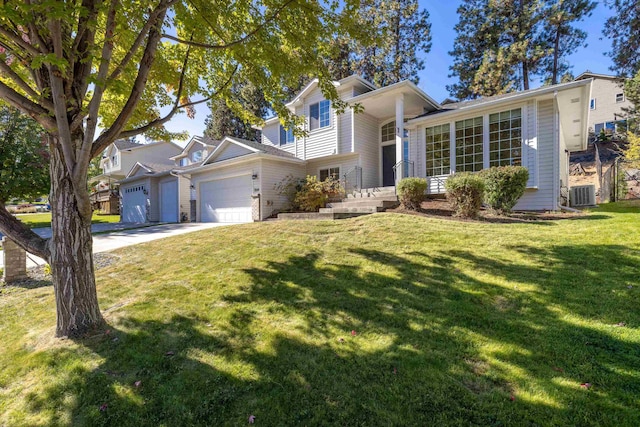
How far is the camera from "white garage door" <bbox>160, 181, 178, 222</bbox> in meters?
18.4

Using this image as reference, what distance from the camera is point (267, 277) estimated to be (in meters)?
5.08

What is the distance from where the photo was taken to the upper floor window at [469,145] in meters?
10.5

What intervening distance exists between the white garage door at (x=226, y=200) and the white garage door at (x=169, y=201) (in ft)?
9.63

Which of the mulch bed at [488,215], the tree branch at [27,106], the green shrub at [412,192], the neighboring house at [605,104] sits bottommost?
the mulch bed at [488,215]

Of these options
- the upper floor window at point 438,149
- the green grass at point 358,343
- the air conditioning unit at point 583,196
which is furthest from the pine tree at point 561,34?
the green grass at point 358,343

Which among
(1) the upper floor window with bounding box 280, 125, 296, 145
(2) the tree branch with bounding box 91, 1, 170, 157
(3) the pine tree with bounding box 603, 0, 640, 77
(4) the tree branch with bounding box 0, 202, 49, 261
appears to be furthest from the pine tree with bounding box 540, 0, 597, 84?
(4) the tree branch with bounding box 0, 202, 49, 261

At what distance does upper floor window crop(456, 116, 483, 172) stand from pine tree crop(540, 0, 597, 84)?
663 inches

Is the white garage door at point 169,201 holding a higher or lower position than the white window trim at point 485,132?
lower

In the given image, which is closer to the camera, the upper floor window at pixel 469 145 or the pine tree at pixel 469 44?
the upper floor window at pixel 469 145

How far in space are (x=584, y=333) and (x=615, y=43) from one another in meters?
29.9

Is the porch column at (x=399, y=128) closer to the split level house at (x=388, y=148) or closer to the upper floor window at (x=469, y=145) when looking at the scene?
the split level house at (x=388, y=148)

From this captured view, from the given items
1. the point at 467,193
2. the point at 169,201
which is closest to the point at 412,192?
the point at 467,193

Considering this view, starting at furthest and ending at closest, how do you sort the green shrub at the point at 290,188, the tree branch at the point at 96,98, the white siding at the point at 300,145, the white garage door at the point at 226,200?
the white siding at the point at 300,145 < the white garage door at the point at 226,200 < the green shrub at the point at 290,188 < the tree branch at the point at 96,98

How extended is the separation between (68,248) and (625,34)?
108 feet
